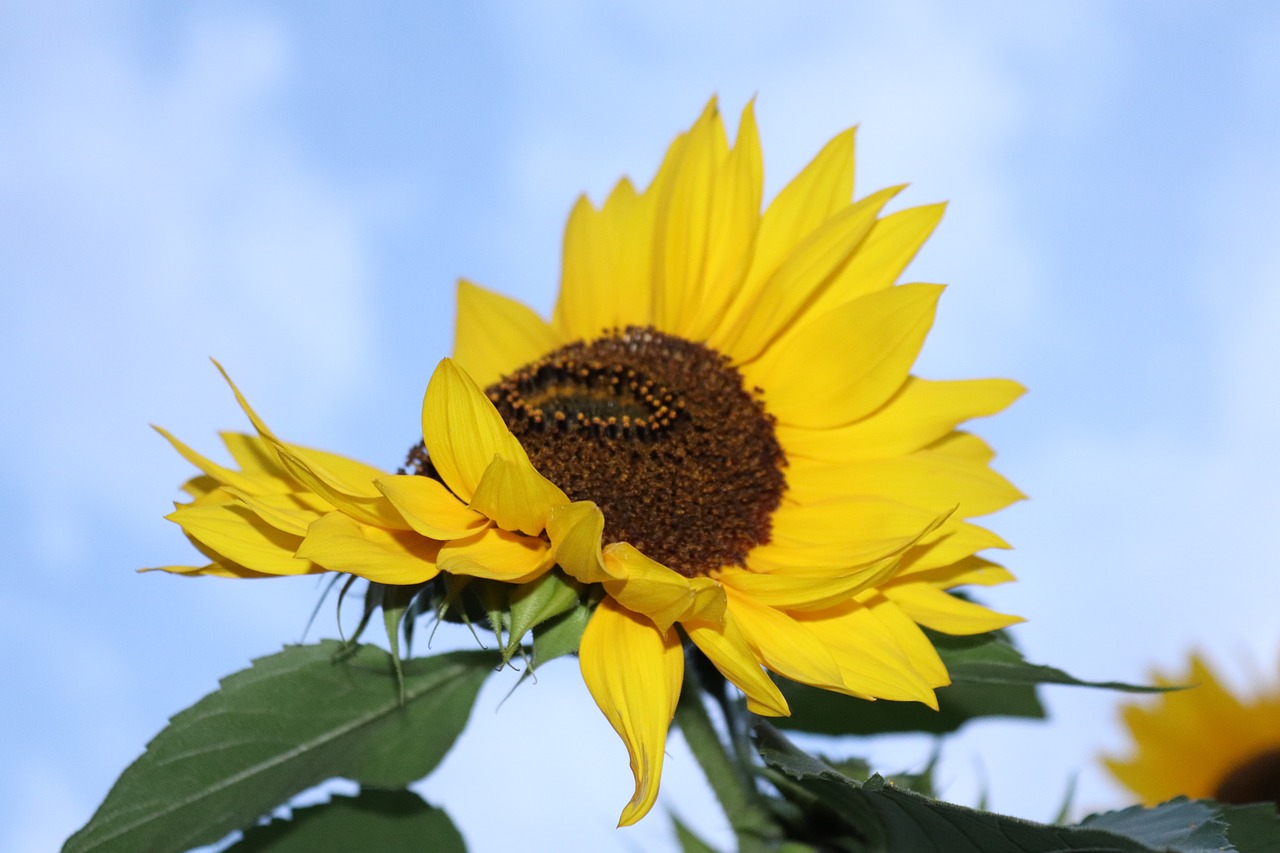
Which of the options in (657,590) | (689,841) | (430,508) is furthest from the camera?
(689,841)

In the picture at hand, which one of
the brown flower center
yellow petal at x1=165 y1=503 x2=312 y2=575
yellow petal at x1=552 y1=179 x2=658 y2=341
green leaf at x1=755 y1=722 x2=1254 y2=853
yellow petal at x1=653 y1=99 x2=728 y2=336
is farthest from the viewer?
the brown flower center

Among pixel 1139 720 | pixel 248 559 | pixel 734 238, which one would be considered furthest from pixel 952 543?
pixel 1139 720

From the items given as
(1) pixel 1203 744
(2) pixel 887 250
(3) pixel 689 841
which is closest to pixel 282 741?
(3) pixel 689 841

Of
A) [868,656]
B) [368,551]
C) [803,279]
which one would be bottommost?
[868,656]

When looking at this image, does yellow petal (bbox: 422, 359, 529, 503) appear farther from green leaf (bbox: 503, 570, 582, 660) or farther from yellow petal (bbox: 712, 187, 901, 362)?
yellow petal (bbox: 712, 187, 901, 362)

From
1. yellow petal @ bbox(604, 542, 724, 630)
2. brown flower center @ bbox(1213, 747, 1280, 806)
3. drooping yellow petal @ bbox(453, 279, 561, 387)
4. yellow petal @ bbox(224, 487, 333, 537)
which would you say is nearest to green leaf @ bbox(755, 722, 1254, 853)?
yellow petal @ bbox(604, 542, 724, 630)

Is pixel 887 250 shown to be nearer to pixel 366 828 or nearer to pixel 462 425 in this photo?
pixel 462 425

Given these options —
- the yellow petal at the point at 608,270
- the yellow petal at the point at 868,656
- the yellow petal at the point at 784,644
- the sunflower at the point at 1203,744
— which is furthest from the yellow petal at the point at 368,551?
the sunflower at the point at 1203,744

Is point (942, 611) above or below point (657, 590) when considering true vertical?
below
